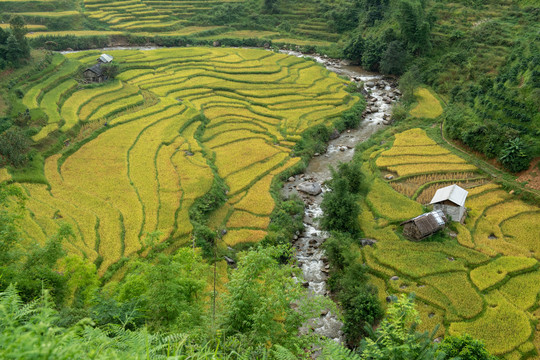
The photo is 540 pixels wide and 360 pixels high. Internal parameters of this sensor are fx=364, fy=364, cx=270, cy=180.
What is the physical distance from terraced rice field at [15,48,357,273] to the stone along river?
82.7 inches

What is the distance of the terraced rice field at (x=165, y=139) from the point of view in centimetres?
1862

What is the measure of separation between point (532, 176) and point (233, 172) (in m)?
18.7

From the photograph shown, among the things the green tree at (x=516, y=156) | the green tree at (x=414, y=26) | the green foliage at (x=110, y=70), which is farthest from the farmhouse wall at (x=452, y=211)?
the green foliage at (x=110, y=70)

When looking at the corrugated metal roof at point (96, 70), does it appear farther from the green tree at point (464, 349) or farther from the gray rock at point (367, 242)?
the green tree at point (464, 349)

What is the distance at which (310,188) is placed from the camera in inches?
930

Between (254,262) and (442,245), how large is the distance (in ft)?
42.9

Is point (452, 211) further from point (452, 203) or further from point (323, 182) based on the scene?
point (323, 182)

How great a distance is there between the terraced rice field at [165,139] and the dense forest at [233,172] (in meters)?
0.31

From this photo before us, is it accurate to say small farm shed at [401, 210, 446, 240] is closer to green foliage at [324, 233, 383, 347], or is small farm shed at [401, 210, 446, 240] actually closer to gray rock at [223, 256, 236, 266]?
green foliage at [324, 233, 383, 347]

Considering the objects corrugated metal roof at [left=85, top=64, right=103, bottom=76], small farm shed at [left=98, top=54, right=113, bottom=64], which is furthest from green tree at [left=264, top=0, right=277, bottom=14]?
corrugated metal roof at [left=85, top=64, right=103, bottom=76]

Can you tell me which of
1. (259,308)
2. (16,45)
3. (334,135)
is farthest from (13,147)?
(334,135)

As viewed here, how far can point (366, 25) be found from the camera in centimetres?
4997

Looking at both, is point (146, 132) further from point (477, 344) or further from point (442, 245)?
point (477, 344)

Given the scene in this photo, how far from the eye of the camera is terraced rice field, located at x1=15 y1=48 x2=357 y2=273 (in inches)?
733
